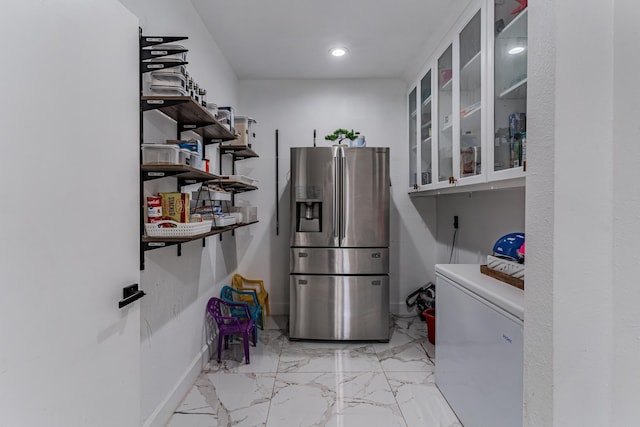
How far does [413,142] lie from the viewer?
3059 millimetres

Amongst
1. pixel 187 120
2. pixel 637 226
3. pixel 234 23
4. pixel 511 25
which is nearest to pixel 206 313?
pixel 187 120

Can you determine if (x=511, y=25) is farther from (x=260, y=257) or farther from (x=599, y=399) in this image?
(x=260, y=257)


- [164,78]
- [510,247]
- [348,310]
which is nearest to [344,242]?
[348,310]

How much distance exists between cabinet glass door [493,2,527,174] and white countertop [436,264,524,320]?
0.55m

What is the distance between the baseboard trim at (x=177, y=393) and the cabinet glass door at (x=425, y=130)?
224 cm

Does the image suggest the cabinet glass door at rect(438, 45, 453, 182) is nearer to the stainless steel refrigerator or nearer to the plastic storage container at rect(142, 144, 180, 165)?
the stainless steel refrigerator

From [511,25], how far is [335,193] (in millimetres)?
1577

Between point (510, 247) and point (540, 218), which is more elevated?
point (540, 218)

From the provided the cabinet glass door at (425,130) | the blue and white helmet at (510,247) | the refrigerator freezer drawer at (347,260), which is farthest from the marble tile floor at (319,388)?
the cabinet glass door at (425,130)

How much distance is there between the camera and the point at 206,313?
2.26 metres

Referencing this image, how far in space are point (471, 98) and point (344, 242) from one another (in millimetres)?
1421

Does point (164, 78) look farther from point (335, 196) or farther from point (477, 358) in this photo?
point (477, 358)

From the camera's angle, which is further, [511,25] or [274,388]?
[274,388]

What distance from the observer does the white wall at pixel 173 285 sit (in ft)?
4.82
